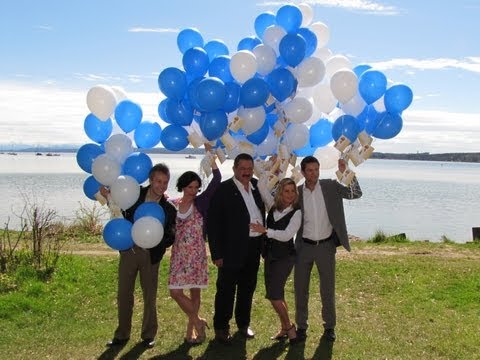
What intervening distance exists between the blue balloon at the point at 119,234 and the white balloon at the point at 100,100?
42.0 inches

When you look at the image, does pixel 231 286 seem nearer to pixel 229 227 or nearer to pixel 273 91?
pixel 229 227

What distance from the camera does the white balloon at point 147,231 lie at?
4480 mm

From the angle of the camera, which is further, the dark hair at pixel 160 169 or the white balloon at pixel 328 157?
the white balloon at pixel 328 157

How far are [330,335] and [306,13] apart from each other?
3.29 m

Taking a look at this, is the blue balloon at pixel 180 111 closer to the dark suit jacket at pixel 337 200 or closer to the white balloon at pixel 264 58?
the white balloon at pixel 264 58

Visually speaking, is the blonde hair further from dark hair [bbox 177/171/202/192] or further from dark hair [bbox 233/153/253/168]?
dark hair [bbox 177/171/202/192]

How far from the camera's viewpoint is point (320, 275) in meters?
5.09

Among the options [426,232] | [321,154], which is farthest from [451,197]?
[321,154]

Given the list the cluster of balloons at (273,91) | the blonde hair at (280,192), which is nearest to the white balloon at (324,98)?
the cluster of balloons at (273,91)

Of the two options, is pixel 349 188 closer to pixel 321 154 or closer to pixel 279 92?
pixel 321 154

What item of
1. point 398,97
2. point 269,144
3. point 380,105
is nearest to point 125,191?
point 269,144

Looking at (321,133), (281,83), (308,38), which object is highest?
(308,38)

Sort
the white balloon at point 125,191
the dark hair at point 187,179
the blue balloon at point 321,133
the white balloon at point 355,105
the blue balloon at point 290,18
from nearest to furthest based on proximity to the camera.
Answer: the white balloon at point 125,191 → the dark hair at point 187,179 → the white balloon at point 355,105 → the blue balloon at point 290,18 → the blue balloon at point 321,133

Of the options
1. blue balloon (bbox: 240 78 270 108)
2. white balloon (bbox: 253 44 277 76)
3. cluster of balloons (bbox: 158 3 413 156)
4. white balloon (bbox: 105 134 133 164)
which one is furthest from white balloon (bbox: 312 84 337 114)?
white balloon (bbox: 105 134 133 164)
